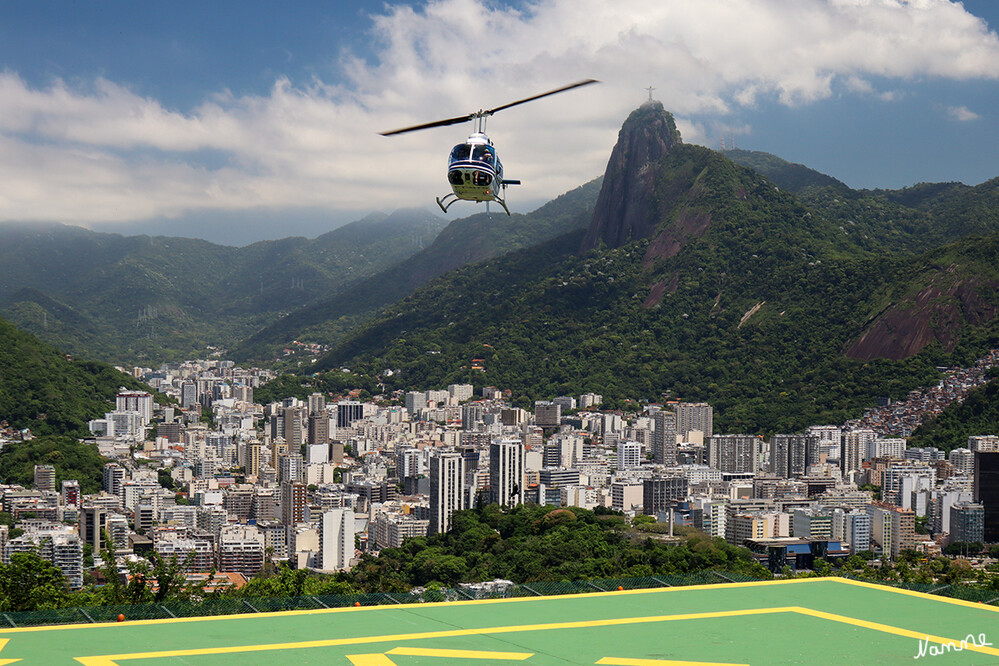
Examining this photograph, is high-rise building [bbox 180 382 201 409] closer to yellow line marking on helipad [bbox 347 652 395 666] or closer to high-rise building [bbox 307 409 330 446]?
high-rise building [bbox 307 409 330 446]

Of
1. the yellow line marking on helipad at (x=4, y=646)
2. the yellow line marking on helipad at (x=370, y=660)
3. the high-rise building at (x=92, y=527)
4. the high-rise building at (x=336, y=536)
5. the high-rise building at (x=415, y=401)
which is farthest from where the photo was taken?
the high-rise building at (x=415, y=401)

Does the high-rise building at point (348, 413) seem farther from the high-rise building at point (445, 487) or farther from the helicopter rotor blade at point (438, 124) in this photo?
the helicopter rotor blade at point (438, 124)

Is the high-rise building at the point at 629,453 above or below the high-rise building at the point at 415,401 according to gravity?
below

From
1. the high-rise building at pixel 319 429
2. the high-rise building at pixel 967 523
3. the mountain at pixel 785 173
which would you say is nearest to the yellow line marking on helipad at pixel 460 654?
the high-rise building at pixel 967 523

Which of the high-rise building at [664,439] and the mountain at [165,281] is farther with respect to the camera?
the mountain at [165,281]

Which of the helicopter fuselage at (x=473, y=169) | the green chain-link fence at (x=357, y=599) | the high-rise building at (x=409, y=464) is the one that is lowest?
the high-rise building at (x=409, y=464)

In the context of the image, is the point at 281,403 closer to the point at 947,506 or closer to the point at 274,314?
the point at 947,506

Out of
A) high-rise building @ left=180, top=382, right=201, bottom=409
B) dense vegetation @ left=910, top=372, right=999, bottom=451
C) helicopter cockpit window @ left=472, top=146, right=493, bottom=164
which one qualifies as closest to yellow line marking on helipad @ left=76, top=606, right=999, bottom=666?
helicopter cockpit window @ left=472, top=146, right=493, bottom=164
